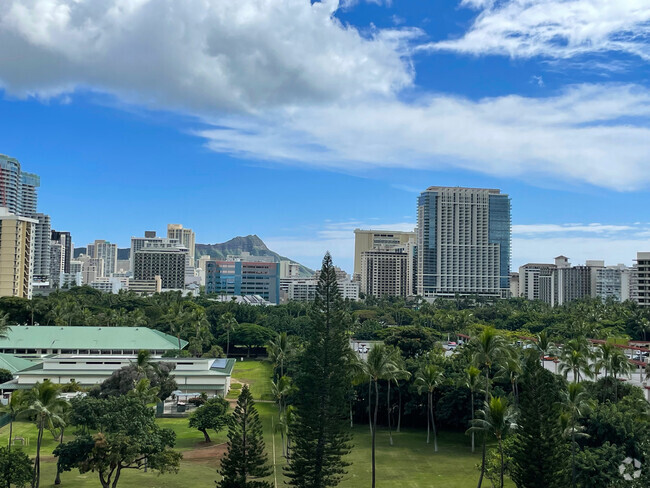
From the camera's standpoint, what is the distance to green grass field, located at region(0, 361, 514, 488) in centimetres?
2455

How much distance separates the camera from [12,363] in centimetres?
4453

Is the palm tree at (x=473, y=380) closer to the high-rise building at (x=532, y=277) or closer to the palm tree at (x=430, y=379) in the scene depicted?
the palm tree at (x=430, y=379)

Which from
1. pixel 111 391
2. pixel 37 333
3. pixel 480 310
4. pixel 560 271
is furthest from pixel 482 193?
pixel 111 391

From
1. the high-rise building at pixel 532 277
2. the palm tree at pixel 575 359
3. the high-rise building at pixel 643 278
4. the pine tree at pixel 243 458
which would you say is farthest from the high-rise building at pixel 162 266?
the pine tree at pixel 243 458

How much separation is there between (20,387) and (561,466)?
114ft

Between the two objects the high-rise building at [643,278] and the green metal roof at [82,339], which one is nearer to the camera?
the green metal roof at [82,339]

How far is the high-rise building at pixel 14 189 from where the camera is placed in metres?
163

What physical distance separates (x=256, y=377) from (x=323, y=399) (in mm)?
31356

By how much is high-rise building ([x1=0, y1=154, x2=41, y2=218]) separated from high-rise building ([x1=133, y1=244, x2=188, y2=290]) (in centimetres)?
3389

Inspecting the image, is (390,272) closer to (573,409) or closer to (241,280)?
(241,280)

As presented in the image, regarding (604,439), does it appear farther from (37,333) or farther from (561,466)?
(37,333)

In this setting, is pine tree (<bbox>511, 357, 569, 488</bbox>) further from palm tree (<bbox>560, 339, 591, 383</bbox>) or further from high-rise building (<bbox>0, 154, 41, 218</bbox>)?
high-rise building (<bbox>0, 154, 41, 218</bbox>)

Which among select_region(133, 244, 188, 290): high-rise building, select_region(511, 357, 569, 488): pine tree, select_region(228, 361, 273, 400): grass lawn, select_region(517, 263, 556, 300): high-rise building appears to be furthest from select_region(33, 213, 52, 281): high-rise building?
select_region(511, 357, 569, 488): pine tree

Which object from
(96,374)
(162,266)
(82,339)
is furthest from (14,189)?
(96,374)
